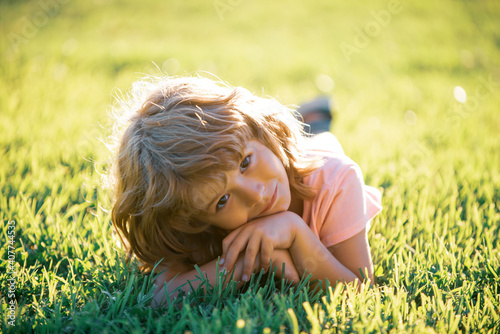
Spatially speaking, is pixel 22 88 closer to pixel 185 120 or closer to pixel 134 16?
pixel 185 120

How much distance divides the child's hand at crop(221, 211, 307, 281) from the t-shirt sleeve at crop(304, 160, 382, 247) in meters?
0.26

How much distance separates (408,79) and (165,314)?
15.3 feet

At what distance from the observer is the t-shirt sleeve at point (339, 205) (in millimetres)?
1810

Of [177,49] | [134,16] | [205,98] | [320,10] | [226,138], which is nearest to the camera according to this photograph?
[226,138]

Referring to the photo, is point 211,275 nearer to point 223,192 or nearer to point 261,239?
point 261,239

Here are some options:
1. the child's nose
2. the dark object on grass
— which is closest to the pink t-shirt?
the child's nose

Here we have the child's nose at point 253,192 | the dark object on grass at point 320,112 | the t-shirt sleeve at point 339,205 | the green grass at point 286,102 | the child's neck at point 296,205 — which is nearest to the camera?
the green grass at point 286,102

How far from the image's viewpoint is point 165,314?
4.86ft

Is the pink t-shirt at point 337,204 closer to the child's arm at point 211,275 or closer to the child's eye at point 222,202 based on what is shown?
the child's arm at point 211,275

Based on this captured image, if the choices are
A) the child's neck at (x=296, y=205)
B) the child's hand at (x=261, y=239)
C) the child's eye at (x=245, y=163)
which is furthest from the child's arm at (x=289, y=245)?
the child's neck at (x=296, y=205)

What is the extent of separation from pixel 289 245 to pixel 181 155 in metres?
0.57

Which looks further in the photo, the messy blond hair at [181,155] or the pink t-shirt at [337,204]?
the pink t-shirt at [337,204]

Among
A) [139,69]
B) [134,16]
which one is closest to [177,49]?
[139,69]

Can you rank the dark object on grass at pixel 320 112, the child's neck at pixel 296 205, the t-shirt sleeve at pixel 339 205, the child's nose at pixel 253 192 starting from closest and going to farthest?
the child's nose at pixel 253 192
the t-shirt sleeve at pixel 339 205
the child's neck at pixel 296 205
the dark object on grass at pixel 320 112
